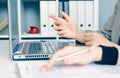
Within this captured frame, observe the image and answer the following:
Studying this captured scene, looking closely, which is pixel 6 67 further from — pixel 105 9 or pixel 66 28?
pixel 105 9

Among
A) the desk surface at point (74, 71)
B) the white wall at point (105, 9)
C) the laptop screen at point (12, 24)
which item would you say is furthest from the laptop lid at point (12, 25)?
the white wall at point (105, 9)

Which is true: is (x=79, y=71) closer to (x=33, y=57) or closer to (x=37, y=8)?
(x=33, y=57)

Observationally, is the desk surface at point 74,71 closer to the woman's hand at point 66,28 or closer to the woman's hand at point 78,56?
the woman's hand at point 78,56

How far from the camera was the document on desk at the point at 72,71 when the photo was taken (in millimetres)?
668

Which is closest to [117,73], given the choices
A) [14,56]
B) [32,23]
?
[14,56]

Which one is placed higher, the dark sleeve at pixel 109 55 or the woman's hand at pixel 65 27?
the woman's hand at pixel 65 27

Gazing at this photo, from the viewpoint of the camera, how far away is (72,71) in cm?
72

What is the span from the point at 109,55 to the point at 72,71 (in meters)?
0.13

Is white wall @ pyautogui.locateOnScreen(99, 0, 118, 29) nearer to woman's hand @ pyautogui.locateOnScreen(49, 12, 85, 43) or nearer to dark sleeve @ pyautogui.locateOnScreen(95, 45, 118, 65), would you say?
woman's hand @ pyautogui.locateOnScreen(49, 12, 85, 43)

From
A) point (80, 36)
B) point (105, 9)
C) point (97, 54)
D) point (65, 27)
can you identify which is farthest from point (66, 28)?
point (105, 9)

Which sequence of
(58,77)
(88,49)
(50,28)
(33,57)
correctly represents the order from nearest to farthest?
(58,77) → (88,49) → (33,57) → (50,28)

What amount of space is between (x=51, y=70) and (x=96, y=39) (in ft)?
0.93

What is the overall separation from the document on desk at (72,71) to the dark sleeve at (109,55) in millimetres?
18

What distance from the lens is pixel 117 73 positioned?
2.27 ft
